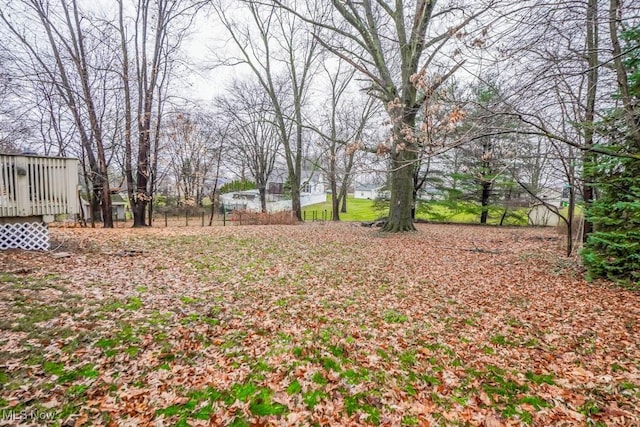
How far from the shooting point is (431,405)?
2.58m

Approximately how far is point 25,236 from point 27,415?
19.1ft

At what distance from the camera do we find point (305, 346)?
335cm

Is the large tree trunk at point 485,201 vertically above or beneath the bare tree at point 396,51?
beneath

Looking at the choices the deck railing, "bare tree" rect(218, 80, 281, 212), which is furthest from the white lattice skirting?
"bare tree" rect(218, 80, 281, 212)

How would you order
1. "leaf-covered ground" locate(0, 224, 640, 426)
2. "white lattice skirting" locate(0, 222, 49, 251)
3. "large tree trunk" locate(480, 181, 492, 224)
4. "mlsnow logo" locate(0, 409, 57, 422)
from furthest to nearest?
1. "large tree trunk" locate(480, 181, 492, 224)
2. "white lattice skirting" locate(0, 222, 49, 251)
3. "leaf-covered ground" locate(0, 224, 640, 426)
4. "mlsnow logo" locate(0, 409, 57, 422)

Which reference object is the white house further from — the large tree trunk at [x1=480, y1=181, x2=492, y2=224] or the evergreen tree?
the large tree trunk at [x1=480, y1=181, x2=492, y2=224]

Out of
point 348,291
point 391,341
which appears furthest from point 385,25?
point 391,341

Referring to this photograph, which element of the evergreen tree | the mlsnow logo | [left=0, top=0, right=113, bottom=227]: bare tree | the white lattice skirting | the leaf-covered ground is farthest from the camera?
[left=0, top=0, right=113, bottom=227]: bare tree

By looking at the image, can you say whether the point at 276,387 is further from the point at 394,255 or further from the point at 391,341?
the point at 394,255

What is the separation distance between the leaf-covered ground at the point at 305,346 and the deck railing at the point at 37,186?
1039 mm

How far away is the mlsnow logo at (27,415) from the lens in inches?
83.1

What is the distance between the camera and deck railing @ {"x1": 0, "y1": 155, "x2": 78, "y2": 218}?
588 cm

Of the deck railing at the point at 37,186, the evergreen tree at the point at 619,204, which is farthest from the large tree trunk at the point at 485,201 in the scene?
the deck railing at the point at 37,186

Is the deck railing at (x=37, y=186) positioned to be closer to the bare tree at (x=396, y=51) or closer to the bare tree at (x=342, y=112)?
the bare tree at (x=396, y=51)
